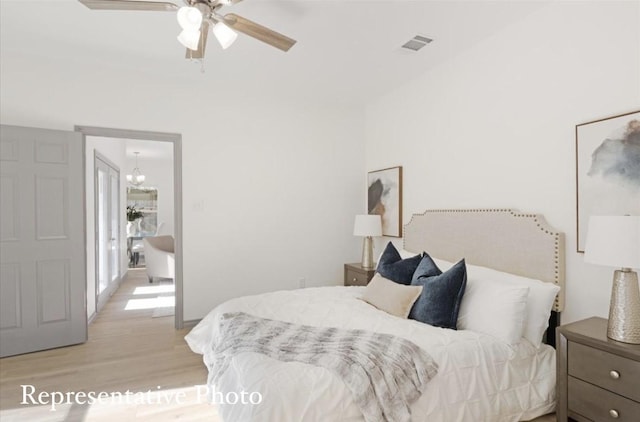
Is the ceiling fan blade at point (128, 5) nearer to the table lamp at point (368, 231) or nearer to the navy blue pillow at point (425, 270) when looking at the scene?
the navy blue pillow at point (425, 270)

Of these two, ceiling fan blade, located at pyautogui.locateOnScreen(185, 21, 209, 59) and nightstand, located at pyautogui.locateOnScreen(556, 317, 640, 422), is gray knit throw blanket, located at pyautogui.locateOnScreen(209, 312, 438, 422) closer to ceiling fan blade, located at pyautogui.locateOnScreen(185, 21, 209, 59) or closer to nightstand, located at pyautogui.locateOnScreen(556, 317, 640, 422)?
nightstand, located at pyautogui.locateOnScreen(556, 317, 640, 422)

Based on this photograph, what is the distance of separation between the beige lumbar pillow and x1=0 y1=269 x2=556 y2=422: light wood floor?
37.7 inches

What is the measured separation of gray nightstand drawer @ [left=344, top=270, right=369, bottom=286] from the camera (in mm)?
3801

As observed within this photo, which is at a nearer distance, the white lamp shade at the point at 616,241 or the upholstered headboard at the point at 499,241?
the white lamp shade at the point at 616,241

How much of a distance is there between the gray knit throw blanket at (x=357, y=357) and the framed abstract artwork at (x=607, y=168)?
4.43 feet

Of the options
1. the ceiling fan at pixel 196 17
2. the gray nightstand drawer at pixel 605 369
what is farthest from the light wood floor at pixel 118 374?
the ceiling fan at pixel 196 17

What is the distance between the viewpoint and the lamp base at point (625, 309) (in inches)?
67.8

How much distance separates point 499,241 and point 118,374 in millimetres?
3055

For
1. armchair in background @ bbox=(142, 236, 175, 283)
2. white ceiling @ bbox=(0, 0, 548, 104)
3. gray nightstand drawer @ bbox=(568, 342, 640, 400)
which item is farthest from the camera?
armchair in background @ bbox=(142, 236, 175, 283)

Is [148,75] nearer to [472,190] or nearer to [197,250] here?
[197,250]

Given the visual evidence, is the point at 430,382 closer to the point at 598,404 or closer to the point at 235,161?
the point at 598,404

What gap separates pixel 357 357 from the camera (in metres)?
1.75

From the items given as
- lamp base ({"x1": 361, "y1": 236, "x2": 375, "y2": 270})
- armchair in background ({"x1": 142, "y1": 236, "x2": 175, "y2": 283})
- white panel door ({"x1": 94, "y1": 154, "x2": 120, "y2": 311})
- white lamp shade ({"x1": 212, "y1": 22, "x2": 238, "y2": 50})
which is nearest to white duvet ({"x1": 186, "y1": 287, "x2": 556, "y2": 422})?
lamp base ({"x1": 361, "y1": 236, "x2": 375, "y2": 270})

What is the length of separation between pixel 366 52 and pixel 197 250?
2.62m
